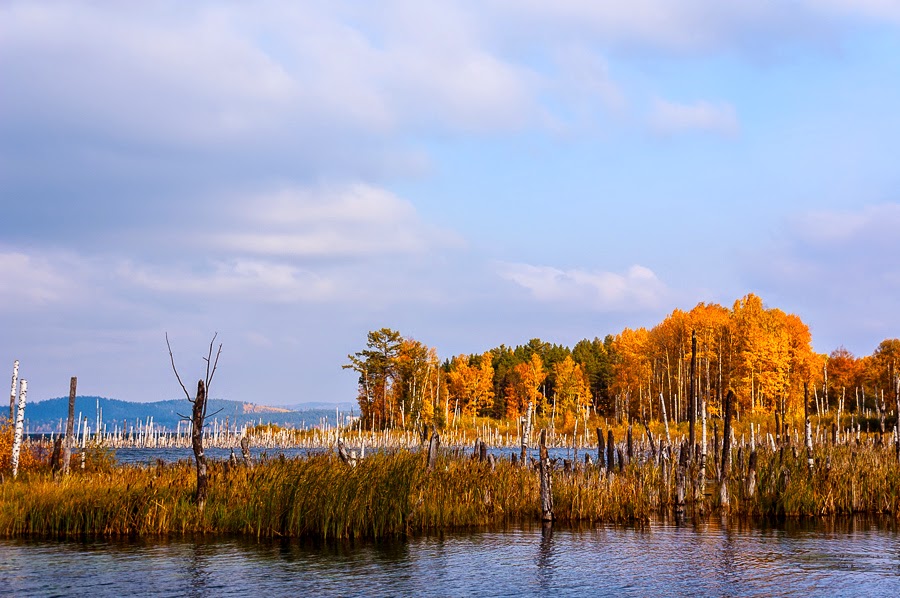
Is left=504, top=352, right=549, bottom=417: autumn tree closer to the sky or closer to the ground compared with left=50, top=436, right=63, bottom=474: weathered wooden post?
closer to the sky

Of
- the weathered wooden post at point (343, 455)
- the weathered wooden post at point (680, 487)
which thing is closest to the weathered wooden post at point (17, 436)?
the weathered wooden post at point (343, 455)

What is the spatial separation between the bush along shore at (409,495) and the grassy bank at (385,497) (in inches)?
1.3

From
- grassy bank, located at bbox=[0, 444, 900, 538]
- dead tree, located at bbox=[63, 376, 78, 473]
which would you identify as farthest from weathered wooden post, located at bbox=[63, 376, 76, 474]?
grassy bank, located at bbox=[0, 444, 900, 538]

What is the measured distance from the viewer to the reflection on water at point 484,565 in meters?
14.7

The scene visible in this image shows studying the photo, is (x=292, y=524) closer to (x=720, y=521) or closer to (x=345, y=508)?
(x=345, y=508)

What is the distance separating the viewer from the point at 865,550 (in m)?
18.8

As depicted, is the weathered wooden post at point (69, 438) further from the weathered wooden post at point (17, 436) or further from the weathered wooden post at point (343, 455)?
the weathered wooden post at point (343, 455)

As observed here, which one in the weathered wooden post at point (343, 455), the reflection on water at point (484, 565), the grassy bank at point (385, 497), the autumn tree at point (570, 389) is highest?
the autumn tree at point (570, 389)

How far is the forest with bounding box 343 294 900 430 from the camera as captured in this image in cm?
7844

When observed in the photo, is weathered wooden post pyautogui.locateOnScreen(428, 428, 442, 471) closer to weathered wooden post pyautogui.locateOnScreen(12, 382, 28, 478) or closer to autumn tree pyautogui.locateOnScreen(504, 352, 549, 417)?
weathered wooden post pyautogui.locateOnScreen(12, 382, 28, 478)

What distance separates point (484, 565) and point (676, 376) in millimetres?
80119

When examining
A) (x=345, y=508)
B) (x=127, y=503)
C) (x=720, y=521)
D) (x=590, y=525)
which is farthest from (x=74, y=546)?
(x=720, y=521)

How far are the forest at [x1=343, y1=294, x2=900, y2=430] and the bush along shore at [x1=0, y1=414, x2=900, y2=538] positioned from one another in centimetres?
4088

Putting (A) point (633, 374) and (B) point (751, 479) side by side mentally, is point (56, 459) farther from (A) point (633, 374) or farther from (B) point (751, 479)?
(A) point (633, 374)
